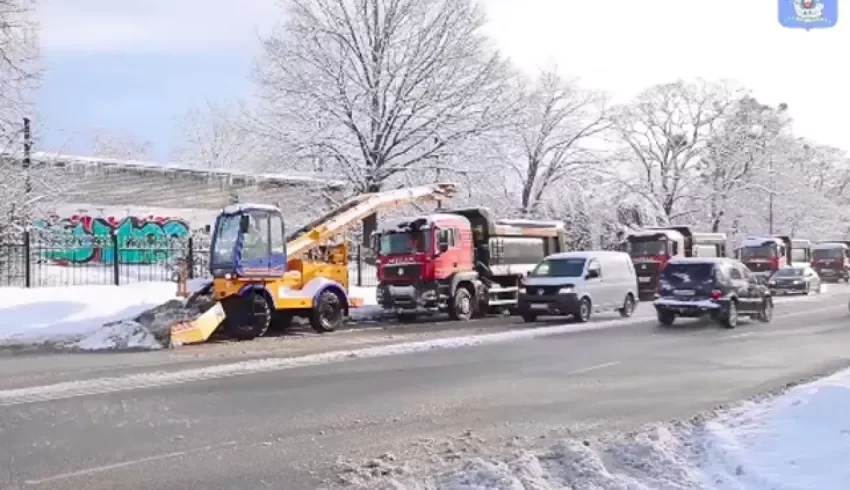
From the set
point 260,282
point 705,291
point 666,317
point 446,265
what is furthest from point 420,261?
point 705,291

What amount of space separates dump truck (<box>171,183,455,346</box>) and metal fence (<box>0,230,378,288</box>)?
4282 millimetres

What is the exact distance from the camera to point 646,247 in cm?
3794

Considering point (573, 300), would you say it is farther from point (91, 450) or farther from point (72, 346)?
point (91, 450)

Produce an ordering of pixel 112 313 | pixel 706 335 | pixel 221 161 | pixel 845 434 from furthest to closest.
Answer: pixel 221 161 → pixel 112 313 → pixel 706 335 → pixel 845 434

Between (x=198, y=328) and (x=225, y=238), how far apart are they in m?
2.49

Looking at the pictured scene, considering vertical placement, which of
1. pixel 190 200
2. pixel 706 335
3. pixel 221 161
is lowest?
pixel 706 335

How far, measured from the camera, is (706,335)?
20516 mm

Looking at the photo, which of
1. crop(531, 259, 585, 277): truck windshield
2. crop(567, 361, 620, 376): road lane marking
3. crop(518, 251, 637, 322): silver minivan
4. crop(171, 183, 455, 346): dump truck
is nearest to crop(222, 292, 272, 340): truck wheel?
crop(171, 183, 455, 346): dump truck

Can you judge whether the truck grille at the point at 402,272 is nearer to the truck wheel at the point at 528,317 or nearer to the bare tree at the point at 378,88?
the truck wheel at the point at 528,317

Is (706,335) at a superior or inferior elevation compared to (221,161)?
inferior

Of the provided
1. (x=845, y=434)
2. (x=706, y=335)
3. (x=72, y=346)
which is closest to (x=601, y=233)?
(x=706, y=335)

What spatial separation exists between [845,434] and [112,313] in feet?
60.7

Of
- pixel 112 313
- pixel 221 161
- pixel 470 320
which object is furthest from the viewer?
pixel 221 161

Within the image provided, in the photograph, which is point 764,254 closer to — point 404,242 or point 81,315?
point 404,242
